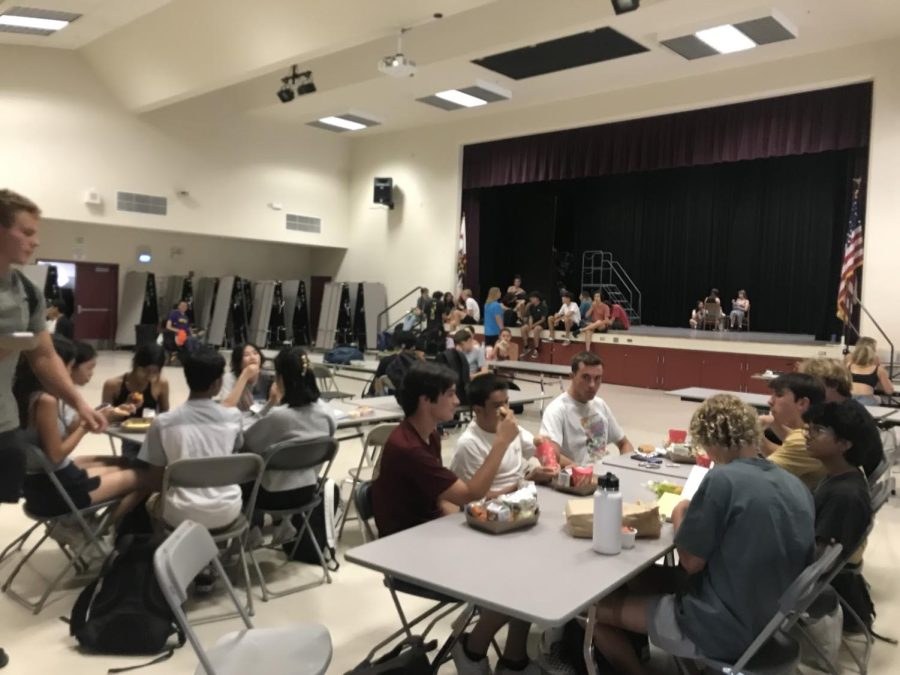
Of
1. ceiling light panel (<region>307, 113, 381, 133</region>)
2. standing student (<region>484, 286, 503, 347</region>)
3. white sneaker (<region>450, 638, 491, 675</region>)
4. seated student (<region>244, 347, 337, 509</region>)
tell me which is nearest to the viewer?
white sneaker (<region>450, 638, 491, 675</region>)

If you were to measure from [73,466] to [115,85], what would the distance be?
12110mm

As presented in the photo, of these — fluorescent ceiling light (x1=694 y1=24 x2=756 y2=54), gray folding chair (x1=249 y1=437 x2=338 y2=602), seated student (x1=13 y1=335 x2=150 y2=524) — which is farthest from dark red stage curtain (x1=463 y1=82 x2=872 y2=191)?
seated student (x1=13 y1=335 x2=150 y2=524)

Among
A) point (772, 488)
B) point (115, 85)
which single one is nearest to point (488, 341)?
point (115, 85)

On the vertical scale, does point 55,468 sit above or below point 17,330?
below

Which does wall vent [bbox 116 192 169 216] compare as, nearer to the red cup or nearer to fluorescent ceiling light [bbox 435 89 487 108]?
fluorescent ceiling light [bbox 435 89 487 108]

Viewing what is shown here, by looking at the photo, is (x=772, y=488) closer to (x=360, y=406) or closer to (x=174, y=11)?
(x=360, y=406)

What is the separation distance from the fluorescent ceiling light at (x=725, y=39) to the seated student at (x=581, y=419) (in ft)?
23.1

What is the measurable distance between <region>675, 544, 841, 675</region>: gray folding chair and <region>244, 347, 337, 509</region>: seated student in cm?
209

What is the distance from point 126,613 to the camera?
2957mm

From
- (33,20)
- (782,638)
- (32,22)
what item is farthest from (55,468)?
(32,22)

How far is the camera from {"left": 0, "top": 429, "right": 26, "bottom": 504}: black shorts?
8.29ft

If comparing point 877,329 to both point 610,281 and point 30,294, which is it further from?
point 30,294

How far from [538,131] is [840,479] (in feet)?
39.8

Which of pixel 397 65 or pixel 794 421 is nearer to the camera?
pixel 794 421
